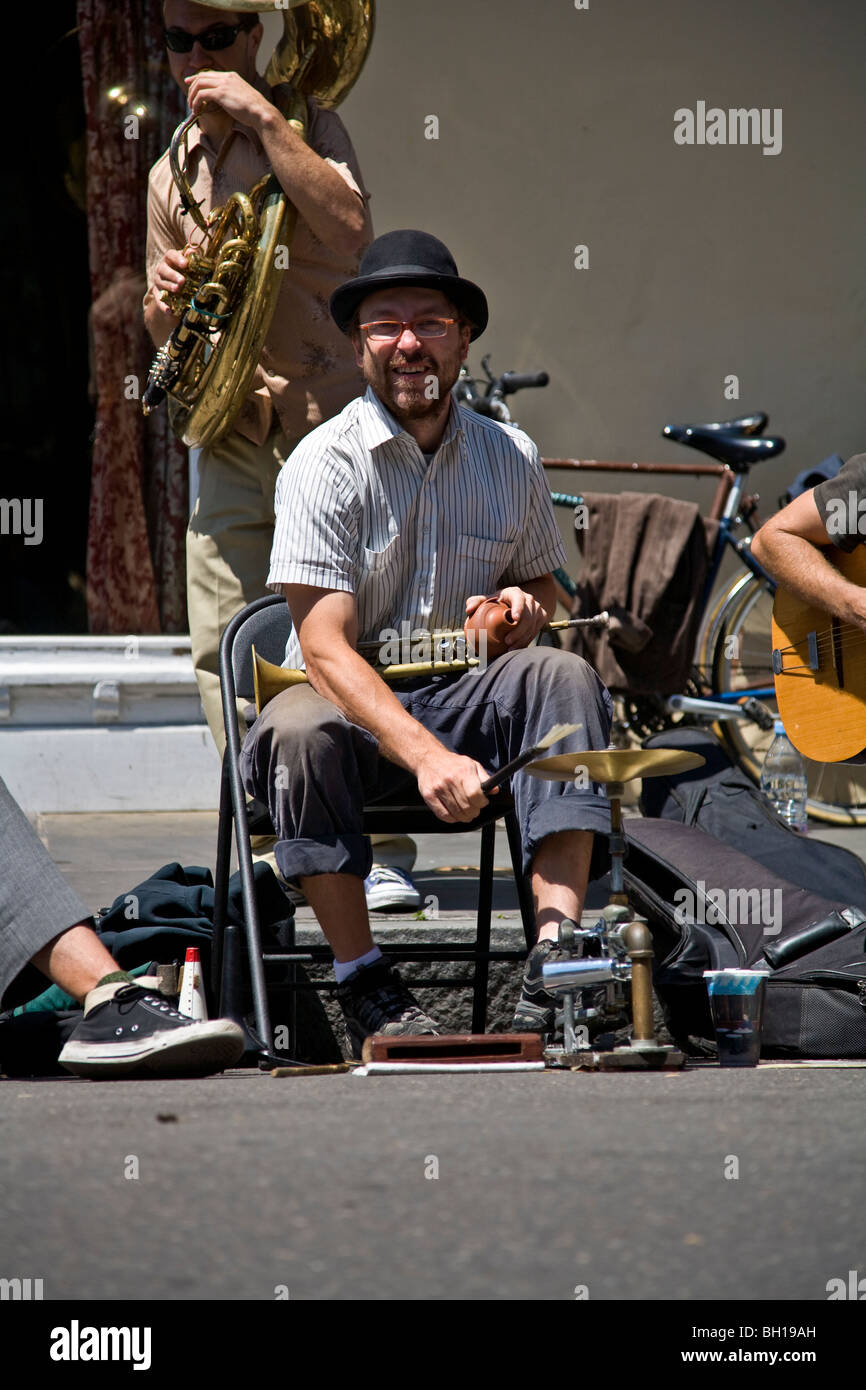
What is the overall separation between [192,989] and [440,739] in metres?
0.64

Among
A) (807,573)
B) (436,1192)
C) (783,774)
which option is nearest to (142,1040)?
(436,1192)

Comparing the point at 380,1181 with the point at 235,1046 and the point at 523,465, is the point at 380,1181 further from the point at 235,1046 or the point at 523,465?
the point at 523,465

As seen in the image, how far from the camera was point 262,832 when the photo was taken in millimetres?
3170

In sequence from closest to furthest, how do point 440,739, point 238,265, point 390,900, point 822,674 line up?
point 440,739
point 390,900
point 238,265
point 822,674

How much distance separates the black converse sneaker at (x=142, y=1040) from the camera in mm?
2488

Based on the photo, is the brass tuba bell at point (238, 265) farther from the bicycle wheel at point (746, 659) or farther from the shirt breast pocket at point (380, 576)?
the bicycle wheel at point (746, 659)

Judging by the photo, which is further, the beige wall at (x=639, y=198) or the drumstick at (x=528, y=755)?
the beige wall at (x=639, y=198)

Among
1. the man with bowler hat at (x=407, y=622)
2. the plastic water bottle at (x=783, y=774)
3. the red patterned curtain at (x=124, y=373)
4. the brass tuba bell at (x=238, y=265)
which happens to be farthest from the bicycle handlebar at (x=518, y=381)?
the man with bowler hat at (x=407, y=622)

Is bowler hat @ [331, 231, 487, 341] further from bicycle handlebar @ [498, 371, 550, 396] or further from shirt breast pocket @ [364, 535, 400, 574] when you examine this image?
bicycle handlebar @ [498, 371, 550, 396]

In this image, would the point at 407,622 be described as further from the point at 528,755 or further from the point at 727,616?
the point at 727,616

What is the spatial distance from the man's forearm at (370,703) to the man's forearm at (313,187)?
1.34 metres

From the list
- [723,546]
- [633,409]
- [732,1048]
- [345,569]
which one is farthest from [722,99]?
[732,1048]

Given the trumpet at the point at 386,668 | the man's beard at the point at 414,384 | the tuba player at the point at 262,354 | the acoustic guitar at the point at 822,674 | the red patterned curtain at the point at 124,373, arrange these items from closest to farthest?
the trumpet at the point at 386,668 → the man's beard at the point at 414,384 → the tuba player at the point at 262,354 → the acoustic guitar at the point at 822,674 → the red patterned curtain at the point at 124,373

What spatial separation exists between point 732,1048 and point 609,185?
4558 millimetres
